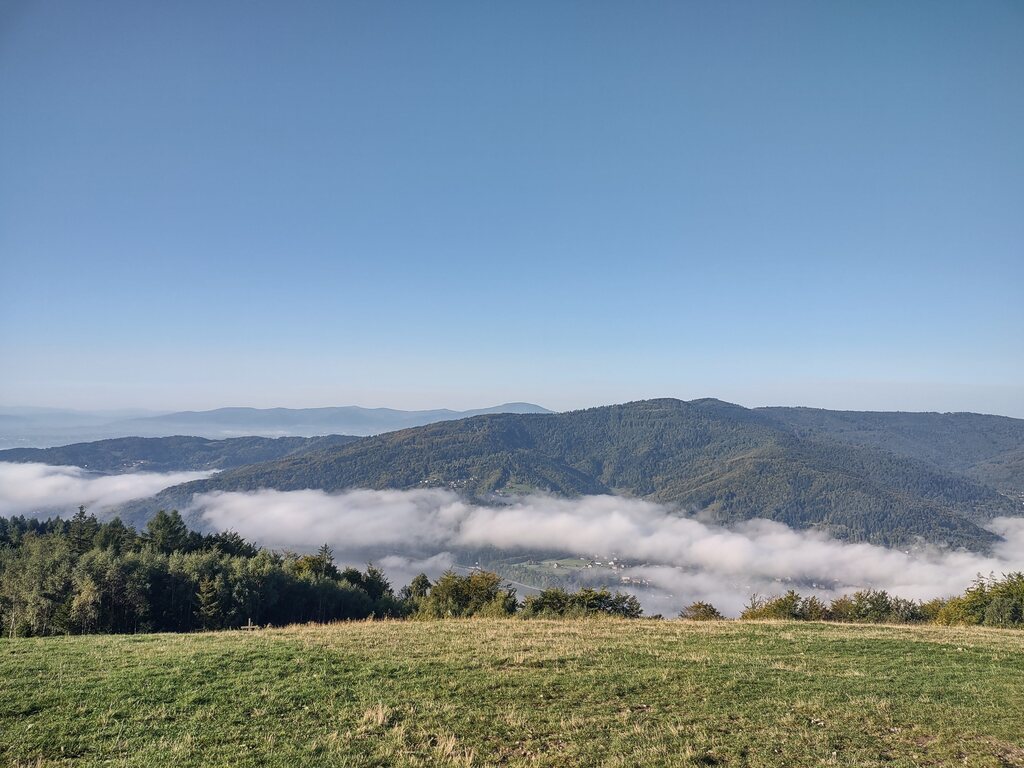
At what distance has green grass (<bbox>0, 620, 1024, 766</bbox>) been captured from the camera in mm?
10844

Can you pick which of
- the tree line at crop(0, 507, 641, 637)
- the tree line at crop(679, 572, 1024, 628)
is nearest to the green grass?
the tree line at crop(0, 507, 641, 637)

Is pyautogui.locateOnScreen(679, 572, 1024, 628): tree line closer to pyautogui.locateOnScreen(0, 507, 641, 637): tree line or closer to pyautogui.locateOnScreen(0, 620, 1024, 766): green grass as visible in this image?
pyautogui.locateOnScreen(0, 507, 641, 637): tree line

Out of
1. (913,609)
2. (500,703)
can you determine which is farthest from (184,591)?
(913,609)

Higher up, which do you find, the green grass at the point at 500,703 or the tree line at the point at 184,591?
the green grass at the point at 500,703

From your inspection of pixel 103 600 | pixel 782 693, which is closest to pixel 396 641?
pixel 782 693

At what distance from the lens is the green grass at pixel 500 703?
10.8 meters

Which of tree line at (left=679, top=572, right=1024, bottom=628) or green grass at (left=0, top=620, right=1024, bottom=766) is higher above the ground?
green grass at (left=0, top=620, right=1024, bottom=766)

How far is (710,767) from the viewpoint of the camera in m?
10.3

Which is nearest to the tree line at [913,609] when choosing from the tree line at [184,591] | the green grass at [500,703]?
the tree line at [184,591]

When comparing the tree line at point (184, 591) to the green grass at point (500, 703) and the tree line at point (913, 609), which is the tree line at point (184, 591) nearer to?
the tree line at point (913, 609)

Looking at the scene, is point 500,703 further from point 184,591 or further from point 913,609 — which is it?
point 913,609

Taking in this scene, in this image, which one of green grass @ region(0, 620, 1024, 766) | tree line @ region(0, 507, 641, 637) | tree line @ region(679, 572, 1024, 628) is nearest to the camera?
green grass @ region(0, 620, 1024, 766)

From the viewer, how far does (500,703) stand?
13.7 metres

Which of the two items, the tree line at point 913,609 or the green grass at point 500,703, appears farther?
the tree line at point 913,609
